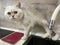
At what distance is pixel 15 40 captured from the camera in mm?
962

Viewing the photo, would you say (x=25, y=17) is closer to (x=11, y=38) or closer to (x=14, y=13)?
(x=14, y=13)

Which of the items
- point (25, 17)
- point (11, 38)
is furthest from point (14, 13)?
point (11, 38)

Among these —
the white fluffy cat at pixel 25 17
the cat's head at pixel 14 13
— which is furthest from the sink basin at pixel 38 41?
the cat's head at pixel 14 13

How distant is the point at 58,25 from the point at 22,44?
398 millimetres

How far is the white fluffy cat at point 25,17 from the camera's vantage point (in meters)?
0.90

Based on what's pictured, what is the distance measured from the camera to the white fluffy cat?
2.96 feet

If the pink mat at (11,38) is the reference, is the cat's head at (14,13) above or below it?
above

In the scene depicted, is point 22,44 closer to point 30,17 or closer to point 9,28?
point 30,17

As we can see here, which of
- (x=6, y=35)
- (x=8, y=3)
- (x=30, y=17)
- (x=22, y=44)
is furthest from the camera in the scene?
(x=8, y=3)

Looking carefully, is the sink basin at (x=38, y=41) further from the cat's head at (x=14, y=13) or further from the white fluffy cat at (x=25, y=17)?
the cat's head at (x=14, y=13)

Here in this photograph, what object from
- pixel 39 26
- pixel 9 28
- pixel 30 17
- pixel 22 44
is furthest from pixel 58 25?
pixel 9 28

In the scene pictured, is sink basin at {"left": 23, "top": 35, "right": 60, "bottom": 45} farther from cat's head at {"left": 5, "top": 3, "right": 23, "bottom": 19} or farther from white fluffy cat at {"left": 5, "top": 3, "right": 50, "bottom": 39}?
cat's head at {"left": 5, "top": 3, "right": 23, "bottom": 19}

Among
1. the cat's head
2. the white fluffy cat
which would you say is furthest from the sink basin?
the cat's head

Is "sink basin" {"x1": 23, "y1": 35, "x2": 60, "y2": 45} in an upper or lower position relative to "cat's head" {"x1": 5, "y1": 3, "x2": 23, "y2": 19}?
lower
